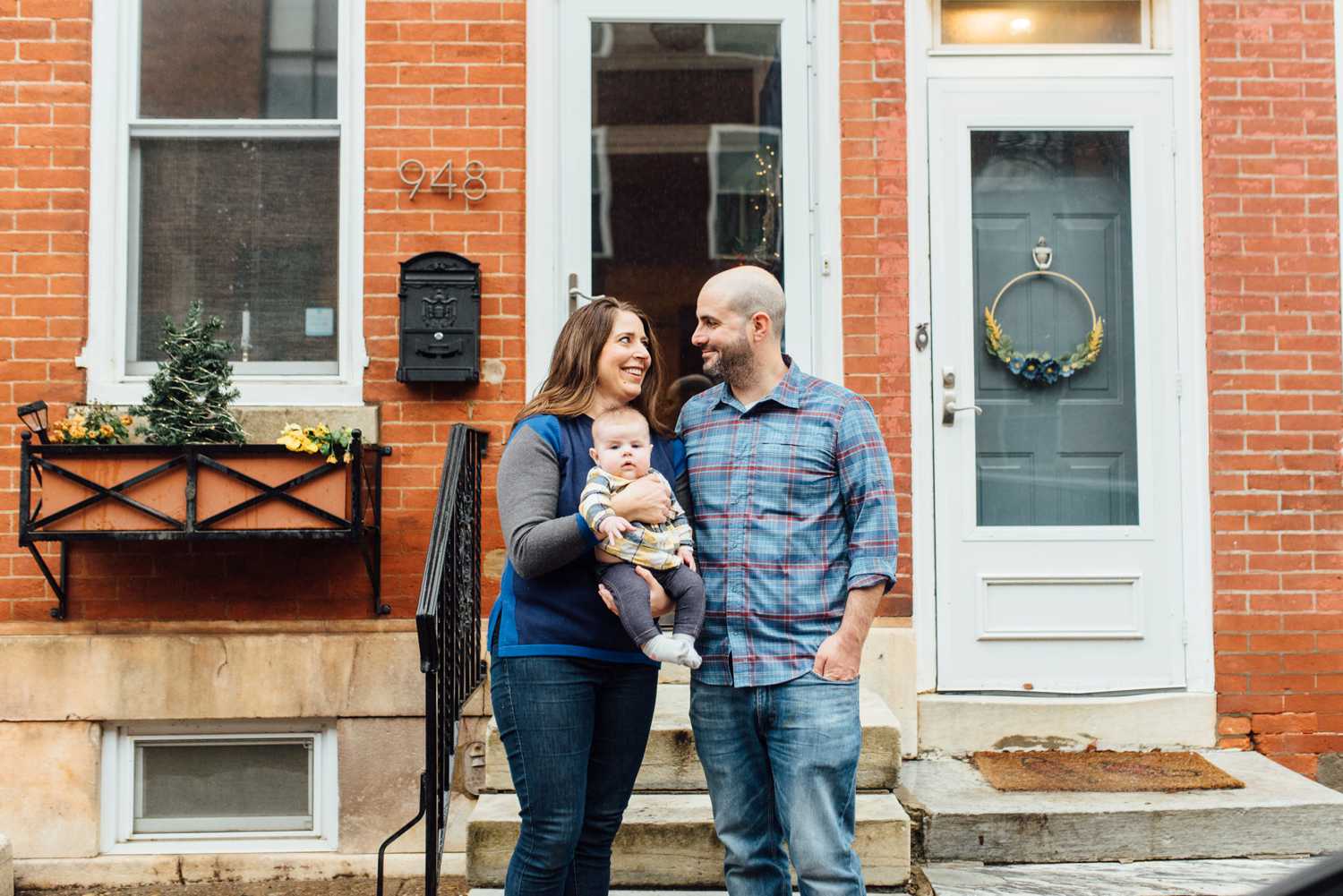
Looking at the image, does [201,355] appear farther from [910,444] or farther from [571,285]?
[910,444]

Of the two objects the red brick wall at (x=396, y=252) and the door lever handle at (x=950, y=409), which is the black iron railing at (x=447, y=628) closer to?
the red brick wall at (x=396, y=252)

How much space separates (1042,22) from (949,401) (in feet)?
5.43

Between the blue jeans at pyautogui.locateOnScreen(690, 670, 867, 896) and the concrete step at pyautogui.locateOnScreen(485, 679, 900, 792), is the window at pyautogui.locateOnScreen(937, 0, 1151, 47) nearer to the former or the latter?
the concrete step at pyautogui.locateOnScreen(485, 679, 900, 792)

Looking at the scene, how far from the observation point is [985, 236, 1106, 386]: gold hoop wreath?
4629mm

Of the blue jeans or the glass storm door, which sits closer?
the blue jeans

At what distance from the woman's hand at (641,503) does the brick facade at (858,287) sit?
2005mm

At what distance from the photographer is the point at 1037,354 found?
466 centimetres

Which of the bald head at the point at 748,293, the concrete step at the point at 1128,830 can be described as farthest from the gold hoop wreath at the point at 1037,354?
the bald head at the point at 748,293

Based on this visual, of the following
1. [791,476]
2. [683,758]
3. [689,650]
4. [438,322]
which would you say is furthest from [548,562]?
[438,322]

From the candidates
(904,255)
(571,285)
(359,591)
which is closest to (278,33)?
(571,285)

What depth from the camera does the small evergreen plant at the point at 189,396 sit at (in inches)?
158

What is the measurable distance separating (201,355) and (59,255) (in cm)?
87

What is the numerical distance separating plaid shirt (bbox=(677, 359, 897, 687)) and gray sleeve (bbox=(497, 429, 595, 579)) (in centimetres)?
37

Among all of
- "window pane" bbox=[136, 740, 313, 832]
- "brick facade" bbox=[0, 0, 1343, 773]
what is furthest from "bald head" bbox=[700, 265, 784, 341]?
"window pane" bbox=[136, 740, 313, 832]
